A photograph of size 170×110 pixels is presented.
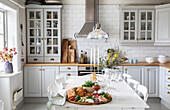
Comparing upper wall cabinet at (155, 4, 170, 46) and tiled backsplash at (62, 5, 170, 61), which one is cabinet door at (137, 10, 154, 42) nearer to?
upper wall cabinet at (155, 4, 170, 46)

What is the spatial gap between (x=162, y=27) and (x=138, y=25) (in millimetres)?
651

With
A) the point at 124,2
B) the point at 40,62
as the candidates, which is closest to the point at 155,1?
the point at 124,2

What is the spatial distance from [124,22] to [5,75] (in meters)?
3.44

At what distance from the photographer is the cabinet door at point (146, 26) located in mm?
5453

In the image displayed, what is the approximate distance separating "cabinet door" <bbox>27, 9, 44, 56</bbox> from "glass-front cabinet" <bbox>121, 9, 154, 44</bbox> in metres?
2.33

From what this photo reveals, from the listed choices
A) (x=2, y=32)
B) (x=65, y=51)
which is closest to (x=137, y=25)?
(x=65, y=51)

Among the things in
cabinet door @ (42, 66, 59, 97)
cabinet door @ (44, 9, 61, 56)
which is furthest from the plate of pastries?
cabinet door @ (44, 9, 61, 56)

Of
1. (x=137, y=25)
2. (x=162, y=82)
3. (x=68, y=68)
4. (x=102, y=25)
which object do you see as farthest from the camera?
(x=102, y=25)

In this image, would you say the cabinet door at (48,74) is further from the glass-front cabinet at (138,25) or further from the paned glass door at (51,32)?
the glass-front cabinet at (138,25)

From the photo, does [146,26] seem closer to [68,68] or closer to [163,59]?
[163,59]

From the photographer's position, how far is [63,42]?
18.8ft

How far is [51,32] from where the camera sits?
18.1 feet

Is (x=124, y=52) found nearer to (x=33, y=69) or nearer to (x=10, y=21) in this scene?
(x=33, y=69)

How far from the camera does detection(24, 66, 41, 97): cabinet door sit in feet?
17.1
